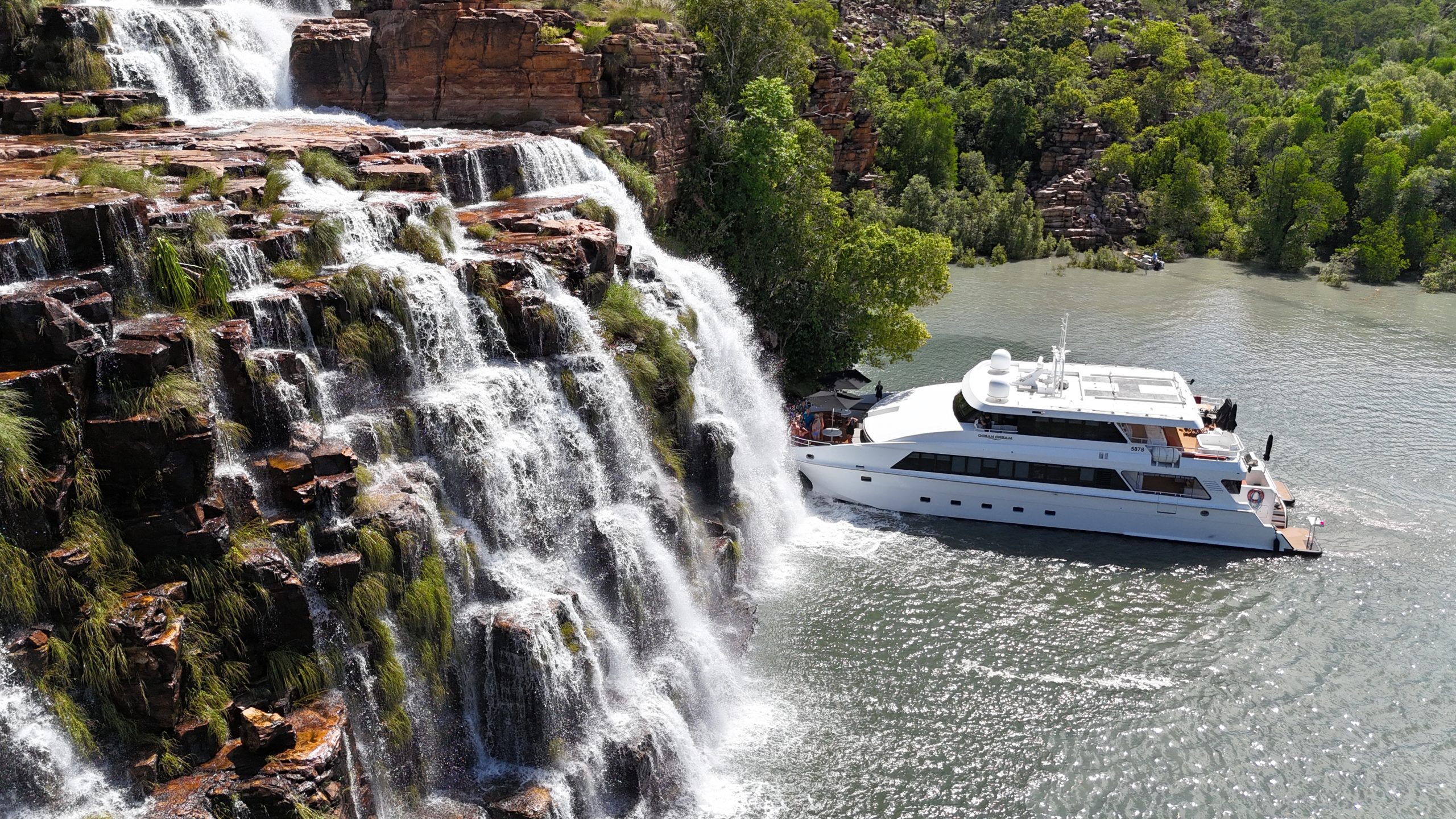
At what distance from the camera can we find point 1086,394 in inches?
1101

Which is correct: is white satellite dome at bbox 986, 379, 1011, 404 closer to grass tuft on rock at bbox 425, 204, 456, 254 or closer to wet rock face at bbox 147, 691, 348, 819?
grass tuft on rock at bbox 425, 204, 456, 254

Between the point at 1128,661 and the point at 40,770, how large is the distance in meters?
19.6

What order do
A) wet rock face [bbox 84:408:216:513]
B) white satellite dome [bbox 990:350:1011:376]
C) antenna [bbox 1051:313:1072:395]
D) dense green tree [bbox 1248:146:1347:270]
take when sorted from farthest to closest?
dense green tree [bbox 1248:146:1347:270] → white satellite dome [bbox 990:350:1011:376] → antenna [bbox 1051:313:1072:395] → wet rock face [bbox 84:408:216:513]

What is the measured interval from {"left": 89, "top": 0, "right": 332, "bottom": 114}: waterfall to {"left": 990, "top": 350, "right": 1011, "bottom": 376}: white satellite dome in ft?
77.9

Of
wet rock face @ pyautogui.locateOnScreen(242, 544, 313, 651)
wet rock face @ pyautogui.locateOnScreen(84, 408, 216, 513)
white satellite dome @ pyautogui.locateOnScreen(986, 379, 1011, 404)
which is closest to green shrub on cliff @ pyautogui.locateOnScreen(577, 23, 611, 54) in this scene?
white satellite dome @ pyautogui.locateOnScreen(986, 379, 1011, 404)

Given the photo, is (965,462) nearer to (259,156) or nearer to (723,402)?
(723,402)

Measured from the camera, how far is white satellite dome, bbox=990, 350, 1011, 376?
28.4 metres

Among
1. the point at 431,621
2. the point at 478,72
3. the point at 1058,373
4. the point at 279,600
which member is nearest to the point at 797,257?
the point at 1058,373

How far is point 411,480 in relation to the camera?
18.1 meters

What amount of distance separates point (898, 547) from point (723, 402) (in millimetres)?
6287

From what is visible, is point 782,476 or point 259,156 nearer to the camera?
point 259,156

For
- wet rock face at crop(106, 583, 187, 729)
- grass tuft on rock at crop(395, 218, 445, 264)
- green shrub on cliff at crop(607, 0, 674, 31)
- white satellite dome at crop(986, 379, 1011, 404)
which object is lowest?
wet rock face at crop(106, 583, 187, 729)

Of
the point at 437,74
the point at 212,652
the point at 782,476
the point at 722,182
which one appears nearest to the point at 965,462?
the point at 782,476

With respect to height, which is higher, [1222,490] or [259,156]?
[259,156]
